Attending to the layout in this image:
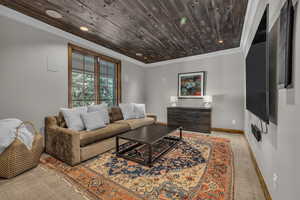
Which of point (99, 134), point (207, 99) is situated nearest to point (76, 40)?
point (99, 134)

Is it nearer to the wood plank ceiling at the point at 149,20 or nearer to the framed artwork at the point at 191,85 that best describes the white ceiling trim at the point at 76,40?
the wood plank ceiling at the point at 149,20

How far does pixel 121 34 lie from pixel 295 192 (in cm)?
340

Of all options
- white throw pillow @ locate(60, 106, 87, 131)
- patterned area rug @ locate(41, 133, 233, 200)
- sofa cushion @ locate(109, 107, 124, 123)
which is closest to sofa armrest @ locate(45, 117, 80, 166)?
patterned area rug @ locate(41, 133, 233, 200)

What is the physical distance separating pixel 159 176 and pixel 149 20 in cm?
267

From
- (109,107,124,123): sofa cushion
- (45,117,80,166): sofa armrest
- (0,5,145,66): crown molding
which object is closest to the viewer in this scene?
(45,117,80,166): sofa armrest

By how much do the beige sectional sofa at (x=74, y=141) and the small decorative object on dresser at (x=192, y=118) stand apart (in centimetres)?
224

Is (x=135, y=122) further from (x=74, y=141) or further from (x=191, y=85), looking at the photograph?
(x=191, y=85)

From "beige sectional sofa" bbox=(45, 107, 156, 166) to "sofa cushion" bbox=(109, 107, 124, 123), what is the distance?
65cm

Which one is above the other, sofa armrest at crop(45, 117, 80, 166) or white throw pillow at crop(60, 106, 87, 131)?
white throw pillow at crop(60, 106, 87, 131)

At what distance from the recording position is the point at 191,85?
4527mm

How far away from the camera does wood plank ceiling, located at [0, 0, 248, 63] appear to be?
6.42 ft

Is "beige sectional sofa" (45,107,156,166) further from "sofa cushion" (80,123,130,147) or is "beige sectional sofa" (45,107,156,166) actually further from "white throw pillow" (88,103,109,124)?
"white throw pillow" (88,103,109,124)

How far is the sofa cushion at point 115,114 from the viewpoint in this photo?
3380mm

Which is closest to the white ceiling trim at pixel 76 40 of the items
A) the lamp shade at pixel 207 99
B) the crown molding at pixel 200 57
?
the crown molding at pixel 200 57
